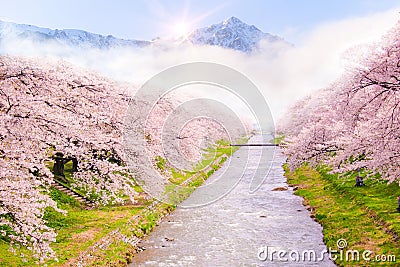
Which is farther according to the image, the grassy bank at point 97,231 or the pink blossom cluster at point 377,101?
the grassy bank at point 97,231

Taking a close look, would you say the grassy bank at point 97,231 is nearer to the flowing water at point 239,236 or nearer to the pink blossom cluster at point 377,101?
the flowing water at point 239,236

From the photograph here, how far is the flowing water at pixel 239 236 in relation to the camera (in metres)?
20.7

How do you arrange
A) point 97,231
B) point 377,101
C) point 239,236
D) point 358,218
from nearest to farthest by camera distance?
point 377,101, point 97,231, point 239,236, point 358,218

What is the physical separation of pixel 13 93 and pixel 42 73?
6.52ft

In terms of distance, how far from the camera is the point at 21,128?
12.6m

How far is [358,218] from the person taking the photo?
25.1m

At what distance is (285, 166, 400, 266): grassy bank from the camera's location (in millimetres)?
19156

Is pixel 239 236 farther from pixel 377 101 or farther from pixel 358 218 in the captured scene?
pixel 377 101

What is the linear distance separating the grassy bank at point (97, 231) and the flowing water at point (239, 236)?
1.03 metres

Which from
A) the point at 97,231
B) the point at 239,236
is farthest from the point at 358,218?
the point at 97,231

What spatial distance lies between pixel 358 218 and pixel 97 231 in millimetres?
17769

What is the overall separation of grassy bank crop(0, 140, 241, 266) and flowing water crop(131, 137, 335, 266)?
1.03m

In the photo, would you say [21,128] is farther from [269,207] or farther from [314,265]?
[269,207]

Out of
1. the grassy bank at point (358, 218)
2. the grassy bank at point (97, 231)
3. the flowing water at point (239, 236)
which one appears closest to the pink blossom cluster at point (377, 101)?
the grassy bank at point (358, 218)
